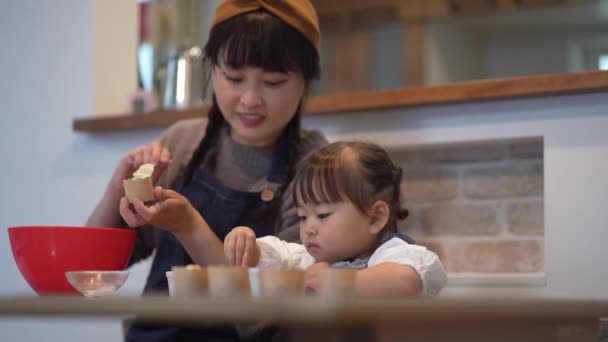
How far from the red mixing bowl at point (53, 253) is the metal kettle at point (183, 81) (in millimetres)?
1122

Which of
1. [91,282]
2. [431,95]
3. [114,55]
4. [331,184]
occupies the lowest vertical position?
[91,282]

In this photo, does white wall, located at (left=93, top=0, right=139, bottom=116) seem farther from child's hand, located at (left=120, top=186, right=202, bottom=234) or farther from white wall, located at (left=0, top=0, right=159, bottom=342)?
child's hand, located at (left=120, top=186, right=202, bottom=234)

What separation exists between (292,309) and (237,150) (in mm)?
1008

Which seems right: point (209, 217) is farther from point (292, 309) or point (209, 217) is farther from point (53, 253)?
point (292, 309)

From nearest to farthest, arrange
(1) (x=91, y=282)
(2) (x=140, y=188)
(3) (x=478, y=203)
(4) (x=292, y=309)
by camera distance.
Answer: (4) (x=292, y=309), (1) (x=91, y=282), (2) (x=140, y=188), (3) (x=478, y=203)

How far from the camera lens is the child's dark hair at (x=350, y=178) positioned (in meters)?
1.28

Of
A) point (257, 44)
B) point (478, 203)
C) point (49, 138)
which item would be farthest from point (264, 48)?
point (49, 138)

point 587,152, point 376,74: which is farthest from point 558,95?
point 376,74

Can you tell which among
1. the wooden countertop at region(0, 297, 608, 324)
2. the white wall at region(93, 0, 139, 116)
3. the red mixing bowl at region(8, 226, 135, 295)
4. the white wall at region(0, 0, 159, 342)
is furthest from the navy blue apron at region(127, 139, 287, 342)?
the wooden countertop at region(0, 297, 608, 324)

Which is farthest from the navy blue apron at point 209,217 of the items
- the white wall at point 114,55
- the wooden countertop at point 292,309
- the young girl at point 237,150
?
the wooden countertop at point 292,309

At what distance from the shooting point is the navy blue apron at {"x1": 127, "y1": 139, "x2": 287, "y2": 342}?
1.51 meters

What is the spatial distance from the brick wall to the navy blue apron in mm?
456

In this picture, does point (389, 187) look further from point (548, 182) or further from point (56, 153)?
point (56, 153)

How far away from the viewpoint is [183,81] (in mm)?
2371
